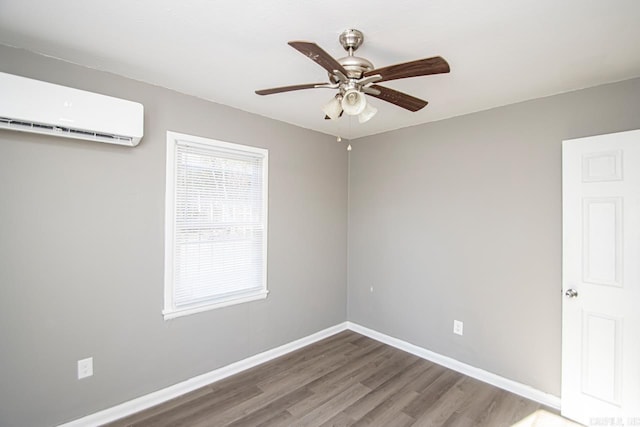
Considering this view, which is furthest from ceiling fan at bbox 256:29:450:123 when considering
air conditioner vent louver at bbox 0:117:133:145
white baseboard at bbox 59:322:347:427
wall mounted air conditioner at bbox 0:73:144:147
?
white baseboard at bbox 59:322:347:427

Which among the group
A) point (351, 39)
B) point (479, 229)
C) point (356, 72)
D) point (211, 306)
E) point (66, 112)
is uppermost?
point (351, 39)

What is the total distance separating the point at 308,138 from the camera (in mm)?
3496

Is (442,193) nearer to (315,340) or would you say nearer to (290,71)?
(290,71)

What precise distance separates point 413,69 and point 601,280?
2.04 meters

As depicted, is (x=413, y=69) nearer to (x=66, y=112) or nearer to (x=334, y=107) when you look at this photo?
(x=334, y=107)

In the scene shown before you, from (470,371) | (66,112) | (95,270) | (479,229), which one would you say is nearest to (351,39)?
(66,112)

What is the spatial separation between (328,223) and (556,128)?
2363 mm

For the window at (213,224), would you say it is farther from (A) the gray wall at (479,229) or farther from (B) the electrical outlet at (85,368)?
(A) the gray wall at (479,229)

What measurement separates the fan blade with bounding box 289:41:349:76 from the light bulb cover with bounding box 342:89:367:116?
0.10 metres

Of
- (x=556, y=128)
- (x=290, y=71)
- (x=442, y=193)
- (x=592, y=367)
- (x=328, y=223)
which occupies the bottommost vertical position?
(x=592, y=367)

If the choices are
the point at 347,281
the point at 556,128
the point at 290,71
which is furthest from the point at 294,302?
the point at 556,128

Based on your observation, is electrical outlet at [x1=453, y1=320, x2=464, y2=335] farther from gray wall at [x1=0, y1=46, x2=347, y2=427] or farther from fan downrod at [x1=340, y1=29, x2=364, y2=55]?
fan downrod at [x1=340, y1=29, x2=364, y2=55]

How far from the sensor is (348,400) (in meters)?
2.46

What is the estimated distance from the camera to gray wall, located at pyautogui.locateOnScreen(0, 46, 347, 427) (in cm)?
186
